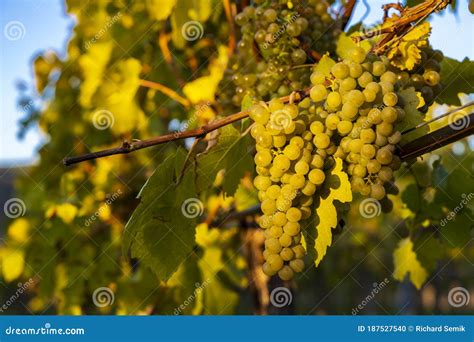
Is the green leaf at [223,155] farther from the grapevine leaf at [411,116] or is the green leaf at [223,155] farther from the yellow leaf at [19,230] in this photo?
the yellow leaf at [19,230]

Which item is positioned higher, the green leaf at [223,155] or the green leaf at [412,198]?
the green leaf at [223,155]

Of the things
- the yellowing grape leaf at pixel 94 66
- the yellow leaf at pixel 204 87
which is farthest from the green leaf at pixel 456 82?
→ the yellowing grape leaf at pixel 94 66

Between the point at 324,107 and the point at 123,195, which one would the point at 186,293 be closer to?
the point at 123,195

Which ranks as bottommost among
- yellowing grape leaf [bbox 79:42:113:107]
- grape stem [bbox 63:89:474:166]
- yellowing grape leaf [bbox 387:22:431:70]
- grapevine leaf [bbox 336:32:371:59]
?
grape stem [bbox 63:89:474:166]

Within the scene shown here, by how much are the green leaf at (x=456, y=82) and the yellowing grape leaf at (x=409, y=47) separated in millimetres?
267

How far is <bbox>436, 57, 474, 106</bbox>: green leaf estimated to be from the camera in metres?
1.43

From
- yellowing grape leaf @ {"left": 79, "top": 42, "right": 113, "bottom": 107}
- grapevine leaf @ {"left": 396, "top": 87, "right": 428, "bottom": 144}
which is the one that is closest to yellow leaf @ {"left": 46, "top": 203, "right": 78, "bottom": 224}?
yellowing grape leaf @ {"left": 79, "top": 42, "right": 113, "bottom": 107}

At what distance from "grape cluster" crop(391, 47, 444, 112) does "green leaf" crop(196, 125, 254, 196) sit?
1.13ft

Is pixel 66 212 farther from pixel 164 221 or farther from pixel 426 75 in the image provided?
pixel 426 75

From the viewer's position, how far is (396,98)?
104 cm

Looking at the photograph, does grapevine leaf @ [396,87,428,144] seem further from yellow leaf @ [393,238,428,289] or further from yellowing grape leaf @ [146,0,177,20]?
yellowing grape leaf @ [146,0,177,20]

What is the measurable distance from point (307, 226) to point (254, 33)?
2.13ft

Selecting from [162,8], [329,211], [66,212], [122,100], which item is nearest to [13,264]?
[66,212]

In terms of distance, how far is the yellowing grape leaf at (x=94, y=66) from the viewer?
2727 millimetres
